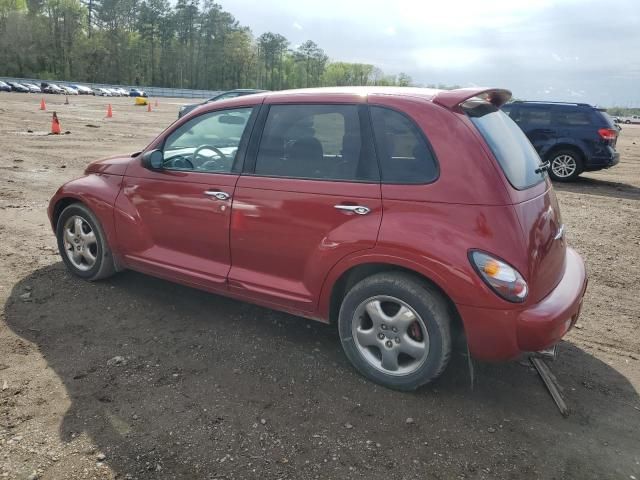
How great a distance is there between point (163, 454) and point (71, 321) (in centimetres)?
185

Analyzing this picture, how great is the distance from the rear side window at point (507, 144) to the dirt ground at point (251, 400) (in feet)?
4.13

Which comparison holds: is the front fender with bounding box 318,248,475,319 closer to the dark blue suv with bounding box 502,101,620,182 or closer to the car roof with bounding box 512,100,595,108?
the dark blue suv with bounding box 502,101,620,182

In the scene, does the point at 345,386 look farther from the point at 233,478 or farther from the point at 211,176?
the point at 211,176

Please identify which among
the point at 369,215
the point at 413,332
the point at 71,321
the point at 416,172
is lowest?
the point at 71,321

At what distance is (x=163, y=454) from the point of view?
2703 millimetres

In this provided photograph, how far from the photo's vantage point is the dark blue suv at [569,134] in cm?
1188

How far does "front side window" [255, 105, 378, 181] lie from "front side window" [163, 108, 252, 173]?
287 millimetres

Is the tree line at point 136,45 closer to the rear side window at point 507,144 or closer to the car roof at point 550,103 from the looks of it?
the car roof at point 550,103

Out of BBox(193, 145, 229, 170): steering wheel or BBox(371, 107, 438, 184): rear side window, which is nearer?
BBox(371, 107, 438, 184): rear side window

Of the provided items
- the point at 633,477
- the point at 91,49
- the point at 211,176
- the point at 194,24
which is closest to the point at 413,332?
the point at 633,477

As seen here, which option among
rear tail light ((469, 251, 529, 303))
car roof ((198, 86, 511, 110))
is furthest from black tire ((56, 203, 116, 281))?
rear tail light ((469, 251, 529, 303))

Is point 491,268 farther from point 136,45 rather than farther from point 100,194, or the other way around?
point 136,45

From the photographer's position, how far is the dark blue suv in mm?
11875

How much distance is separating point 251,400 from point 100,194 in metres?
2.39
